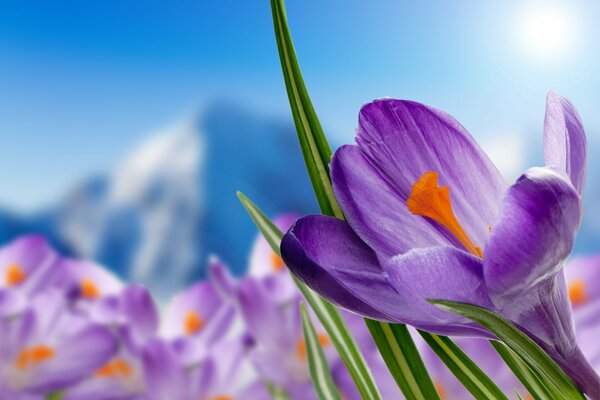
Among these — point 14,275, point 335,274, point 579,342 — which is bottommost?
point 579,342

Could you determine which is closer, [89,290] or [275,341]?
[275,341]

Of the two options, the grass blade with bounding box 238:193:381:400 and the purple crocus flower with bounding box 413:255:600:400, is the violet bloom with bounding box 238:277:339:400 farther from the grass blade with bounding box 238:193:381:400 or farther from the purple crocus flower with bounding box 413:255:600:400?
the grass blade with bounding box 238:193:381:400

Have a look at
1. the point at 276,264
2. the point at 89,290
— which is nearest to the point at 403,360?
the point at 276,264

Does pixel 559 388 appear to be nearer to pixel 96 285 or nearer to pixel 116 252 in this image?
pixel 96 285

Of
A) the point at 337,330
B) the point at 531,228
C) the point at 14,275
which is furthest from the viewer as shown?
the point at 14,275

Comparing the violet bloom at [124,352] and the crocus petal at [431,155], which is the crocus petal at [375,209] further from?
the violet bloom at [124,352]

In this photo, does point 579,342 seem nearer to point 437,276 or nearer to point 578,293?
point 578,293

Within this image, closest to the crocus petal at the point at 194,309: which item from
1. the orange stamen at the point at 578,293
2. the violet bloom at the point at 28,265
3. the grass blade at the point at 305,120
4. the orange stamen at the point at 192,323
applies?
the orange stamen at the point at 192,323
